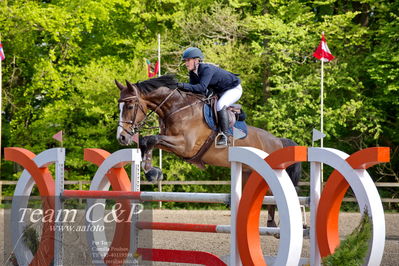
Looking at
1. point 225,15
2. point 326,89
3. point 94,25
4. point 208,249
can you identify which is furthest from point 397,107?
point 208,249

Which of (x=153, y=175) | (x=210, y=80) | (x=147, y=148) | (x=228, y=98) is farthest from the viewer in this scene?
(x=228, y=98)

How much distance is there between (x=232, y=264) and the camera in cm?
411

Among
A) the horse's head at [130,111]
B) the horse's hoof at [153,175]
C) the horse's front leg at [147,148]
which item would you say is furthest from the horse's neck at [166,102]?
the horse's hoof at [153,175]

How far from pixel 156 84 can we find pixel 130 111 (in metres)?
0.44

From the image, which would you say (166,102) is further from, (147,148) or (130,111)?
(147,148)

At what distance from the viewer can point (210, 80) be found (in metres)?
6.38

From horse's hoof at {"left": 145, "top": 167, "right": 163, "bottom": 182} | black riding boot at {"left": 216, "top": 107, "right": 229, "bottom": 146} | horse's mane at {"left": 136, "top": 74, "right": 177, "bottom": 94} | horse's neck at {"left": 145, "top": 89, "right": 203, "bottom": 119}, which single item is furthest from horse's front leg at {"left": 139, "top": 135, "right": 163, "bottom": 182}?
black riding boot at {"left": 216, "top": 107, "right": 229, "bottom": 146}

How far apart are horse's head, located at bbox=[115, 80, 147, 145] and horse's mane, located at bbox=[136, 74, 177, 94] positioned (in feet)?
0.35

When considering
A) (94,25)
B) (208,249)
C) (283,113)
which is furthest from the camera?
(94,25)

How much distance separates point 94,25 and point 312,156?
17.4 metres

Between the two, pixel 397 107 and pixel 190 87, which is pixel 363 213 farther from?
pixel 397 107

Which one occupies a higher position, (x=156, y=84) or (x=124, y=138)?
(x=156, y=84)

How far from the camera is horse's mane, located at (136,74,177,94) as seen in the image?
21.1 feet

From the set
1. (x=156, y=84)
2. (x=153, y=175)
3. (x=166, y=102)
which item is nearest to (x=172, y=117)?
(x=166, y=102)
